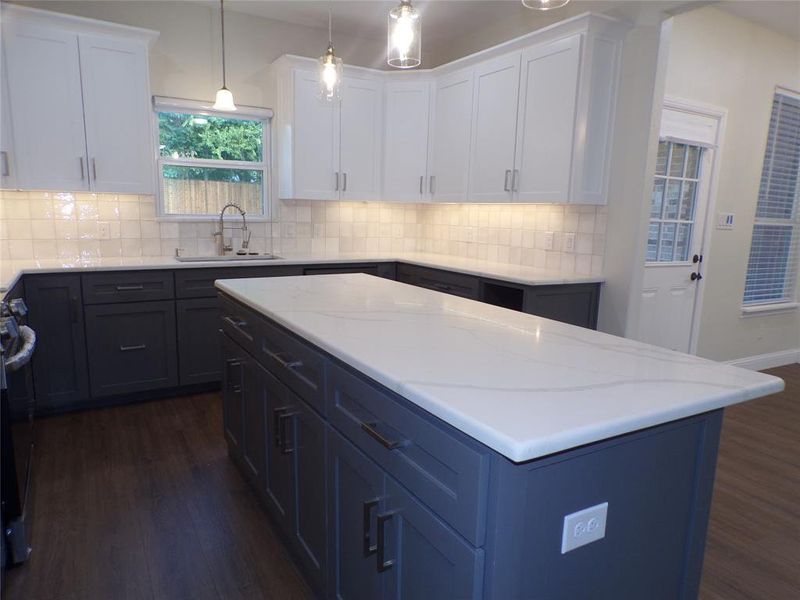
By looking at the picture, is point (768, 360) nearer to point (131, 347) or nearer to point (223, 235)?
point (223, 235)

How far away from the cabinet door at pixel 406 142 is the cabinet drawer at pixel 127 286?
189 cm

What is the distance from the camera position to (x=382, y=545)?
1182mm

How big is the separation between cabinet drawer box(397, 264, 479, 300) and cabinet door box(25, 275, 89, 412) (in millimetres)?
2222

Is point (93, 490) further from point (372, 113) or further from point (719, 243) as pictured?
point (719, 243)

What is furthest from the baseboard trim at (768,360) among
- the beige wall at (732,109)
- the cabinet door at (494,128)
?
the cabinet door at (494,128)

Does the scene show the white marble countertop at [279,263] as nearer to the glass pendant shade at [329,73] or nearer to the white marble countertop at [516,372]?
the white marble countertop at [516,372]

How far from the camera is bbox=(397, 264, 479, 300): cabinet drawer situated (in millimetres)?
3500

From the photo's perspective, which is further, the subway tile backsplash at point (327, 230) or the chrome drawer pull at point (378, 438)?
the subway tile backsplash at point (327, 230)

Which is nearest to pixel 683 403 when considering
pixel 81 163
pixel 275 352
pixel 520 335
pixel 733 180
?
pixel 520 335

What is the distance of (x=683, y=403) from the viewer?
1021 millimetres

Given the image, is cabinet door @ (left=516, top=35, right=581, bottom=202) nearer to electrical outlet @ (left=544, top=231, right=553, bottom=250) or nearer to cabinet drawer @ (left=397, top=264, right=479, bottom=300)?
electrical outlet @ (left=544, top=231, right=553, bottom=250)

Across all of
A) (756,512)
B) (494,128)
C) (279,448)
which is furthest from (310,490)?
(494,128)

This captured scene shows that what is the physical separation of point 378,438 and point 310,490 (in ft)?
1.96

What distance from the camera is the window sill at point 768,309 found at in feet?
14.5
